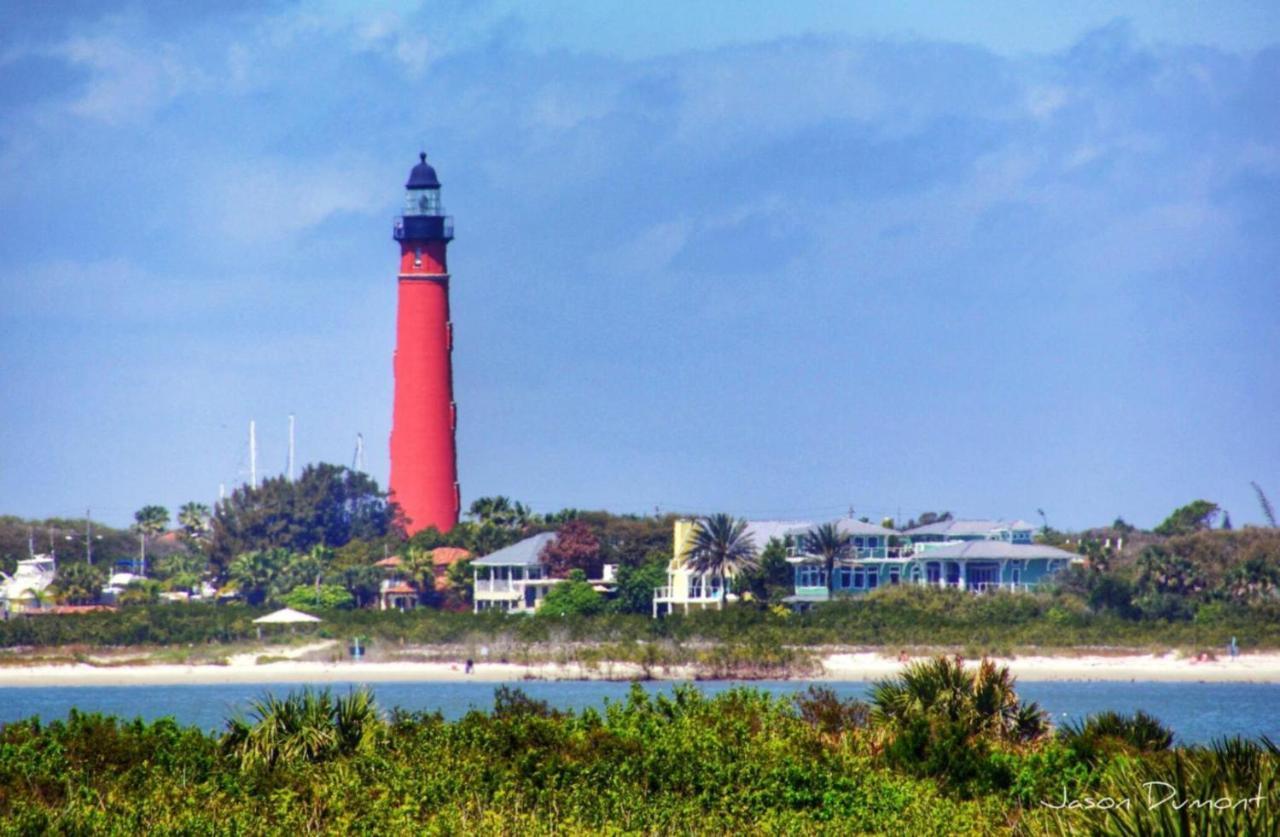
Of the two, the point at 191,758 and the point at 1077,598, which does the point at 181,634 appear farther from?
the point at 191,758

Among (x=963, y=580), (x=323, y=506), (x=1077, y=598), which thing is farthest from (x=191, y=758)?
(x=323, y=506)

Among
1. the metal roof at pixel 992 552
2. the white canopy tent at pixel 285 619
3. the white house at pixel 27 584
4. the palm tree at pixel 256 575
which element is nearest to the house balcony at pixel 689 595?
the metal roof at pixel 992 552

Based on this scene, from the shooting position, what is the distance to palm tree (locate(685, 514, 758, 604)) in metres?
82.4

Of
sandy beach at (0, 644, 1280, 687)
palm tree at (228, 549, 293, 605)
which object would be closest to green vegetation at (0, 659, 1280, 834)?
sandy beach at (0, 644, 1280, 687)

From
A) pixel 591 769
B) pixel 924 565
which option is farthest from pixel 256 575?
pixel 591 769

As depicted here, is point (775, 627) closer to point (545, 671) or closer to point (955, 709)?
point (545, 671)

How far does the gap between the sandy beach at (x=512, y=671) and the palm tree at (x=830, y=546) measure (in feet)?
47.7

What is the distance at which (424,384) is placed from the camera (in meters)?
→ 91.9

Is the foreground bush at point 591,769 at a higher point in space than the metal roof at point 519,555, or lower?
lower

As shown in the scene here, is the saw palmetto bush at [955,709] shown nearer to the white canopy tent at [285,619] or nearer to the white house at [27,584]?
the white canopy tent at [285,619]

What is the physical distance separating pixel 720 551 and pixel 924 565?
1083 centimetres

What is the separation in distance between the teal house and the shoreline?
13698mm

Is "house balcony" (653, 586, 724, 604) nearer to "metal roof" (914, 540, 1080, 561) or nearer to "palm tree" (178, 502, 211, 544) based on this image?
"metal roof" (914, 540, 1080, 561)

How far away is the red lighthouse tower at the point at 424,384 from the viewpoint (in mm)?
92125
